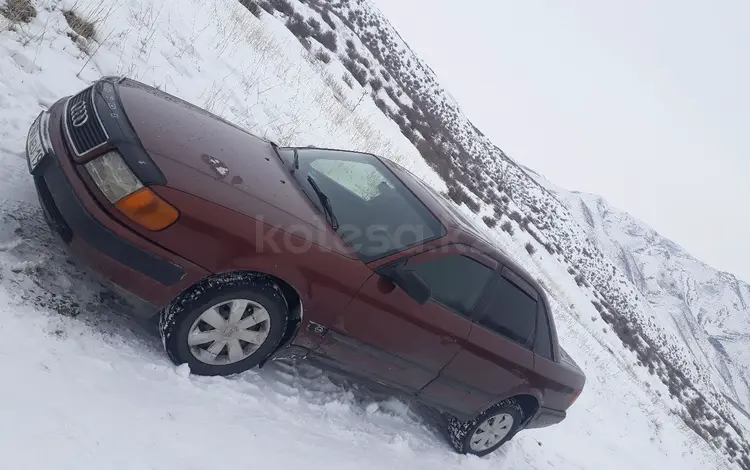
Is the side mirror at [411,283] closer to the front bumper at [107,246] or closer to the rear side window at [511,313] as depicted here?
the rear side window at [511,313]

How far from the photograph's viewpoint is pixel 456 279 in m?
3.88

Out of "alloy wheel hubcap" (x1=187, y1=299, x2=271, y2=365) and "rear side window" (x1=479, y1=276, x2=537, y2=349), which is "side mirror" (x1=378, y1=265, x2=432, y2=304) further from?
"rear side window" (x1=479, y1=276, x2=537, y2=349)

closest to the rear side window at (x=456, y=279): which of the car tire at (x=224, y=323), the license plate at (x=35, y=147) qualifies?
the car tire at (x=224, y=323)

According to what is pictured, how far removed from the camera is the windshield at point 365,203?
351 cm

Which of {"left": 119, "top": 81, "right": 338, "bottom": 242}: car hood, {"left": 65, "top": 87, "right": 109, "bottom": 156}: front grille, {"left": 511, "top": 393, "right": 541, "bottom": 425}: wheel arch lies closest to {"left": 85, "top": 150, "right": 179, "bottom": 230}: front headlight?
{"left": 119, "top": 81, "right": 338, "bottom": 242}: car hood

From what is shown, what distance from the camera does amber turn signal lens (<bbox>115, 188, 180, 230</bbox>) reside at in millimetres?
2746

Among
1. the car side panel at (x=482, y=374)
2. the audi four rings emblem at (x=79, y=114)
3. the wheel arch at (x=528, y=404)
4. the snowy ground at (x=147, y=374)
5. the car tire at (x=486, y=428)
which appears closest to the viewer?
the snowy ground at (x=147, y=374)

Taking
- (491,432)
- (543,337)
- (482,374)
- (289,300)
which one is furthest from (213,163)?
(491,432)

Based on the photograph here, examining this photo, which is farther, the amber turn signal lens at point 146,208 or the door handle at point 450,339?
the door handle at point 450,339

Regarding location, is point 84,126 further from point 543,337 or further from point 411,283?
point 543,337

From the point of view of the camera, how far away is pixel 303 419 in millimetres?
3572

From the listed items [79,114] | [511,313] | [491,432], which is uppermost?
[511,313]

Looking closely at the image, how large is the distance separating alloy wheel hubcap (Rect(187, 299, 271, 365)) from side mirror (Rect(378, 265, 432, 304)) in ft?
2.87

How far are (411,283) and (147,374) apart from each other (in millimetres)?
1726
